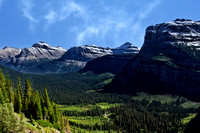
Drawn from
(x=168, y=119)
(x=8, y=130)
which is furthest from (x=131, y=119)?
(x=8, y=130)

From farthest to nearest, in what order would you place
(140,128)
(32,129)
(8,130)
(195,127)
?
(140,128) → (195,127) → (32,129) → (8,130)

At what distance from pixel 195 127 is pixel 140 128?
72.8 m

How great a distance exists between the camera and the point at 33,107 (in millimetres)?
82000

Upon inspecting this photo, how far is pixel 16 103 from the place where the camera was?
7450 cm

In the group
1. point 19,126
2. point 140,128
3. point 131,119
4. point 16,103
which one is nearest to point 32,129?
point 19,126

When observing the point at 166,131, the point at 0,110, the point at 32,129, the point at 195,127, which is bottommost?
the point at 166,131

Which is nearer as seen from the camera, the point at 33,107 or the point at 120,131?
the point at 33,107

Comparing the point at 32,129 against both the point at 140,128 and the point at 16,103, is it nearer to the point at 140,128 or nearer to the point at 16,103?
the point at 16,103

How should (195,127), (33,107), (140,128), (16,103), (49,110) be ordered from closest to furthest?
(16,103) < (33,107) < (49,110) < (195,127) < (140,128)

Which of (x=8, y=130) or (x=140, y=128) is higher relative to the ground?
A: (x=8, y=130)

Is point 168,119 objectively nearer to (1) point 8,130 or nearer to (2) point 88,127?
(2) point 88,127

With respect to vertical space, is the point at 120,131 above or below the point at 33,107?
below

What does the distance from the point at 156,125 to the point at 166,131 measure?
14.9 m

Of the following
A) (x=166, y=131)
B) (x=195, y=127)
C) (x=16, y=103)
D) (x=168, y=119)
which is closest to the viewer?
(x=16, y=103)
